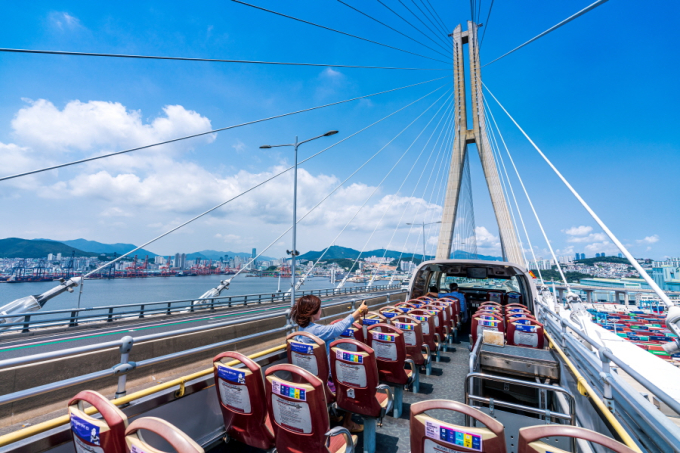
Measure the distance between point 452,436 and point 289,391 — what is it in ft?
3.97

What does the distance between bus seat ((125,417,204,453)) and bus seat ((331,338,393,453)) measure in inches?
75.1

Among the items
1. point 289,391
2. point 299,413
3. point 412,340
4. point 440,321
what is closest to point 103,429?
point 289,391

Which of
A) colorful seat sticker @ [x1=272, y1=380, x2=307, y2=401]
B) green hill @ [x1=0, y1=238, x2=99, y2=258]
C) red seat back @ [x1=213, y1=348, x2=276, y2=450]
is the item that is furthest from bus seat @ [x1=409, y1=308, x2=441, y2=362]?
green hill @ [x1=0, y1=238, x2=99, y2=258]

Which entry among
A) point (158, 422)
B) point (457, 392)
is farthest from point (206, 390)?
point (457, 392)

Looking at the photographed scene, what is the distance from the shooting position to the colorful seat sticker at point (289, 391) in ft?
7.69

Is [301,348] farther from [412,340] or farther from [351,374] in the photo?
[412,340]

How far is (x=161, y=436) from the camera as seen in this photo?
1465mm

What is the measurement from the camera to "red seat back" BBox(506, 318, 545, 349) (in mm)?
5367

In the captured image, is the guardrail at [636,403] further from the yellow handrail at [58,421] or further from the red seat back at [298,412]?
the yellow handrail at [58,421]

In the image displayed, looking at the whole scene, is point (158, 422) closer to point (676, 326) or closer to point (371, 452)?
point (371, 452)

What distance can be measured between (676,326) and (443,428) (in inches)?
131

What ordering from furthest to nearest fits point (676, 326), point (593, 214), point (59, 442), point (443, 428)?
point (593, 214) → point (676, 326) → point (59, 442) → point (443, 428)

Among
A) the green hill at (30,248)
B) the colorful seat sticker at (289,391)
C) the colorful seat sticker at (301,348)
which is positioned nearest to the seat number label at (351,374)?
the colorful seat sticker at (301,348)

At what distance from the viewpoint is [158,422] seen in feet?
5.06
